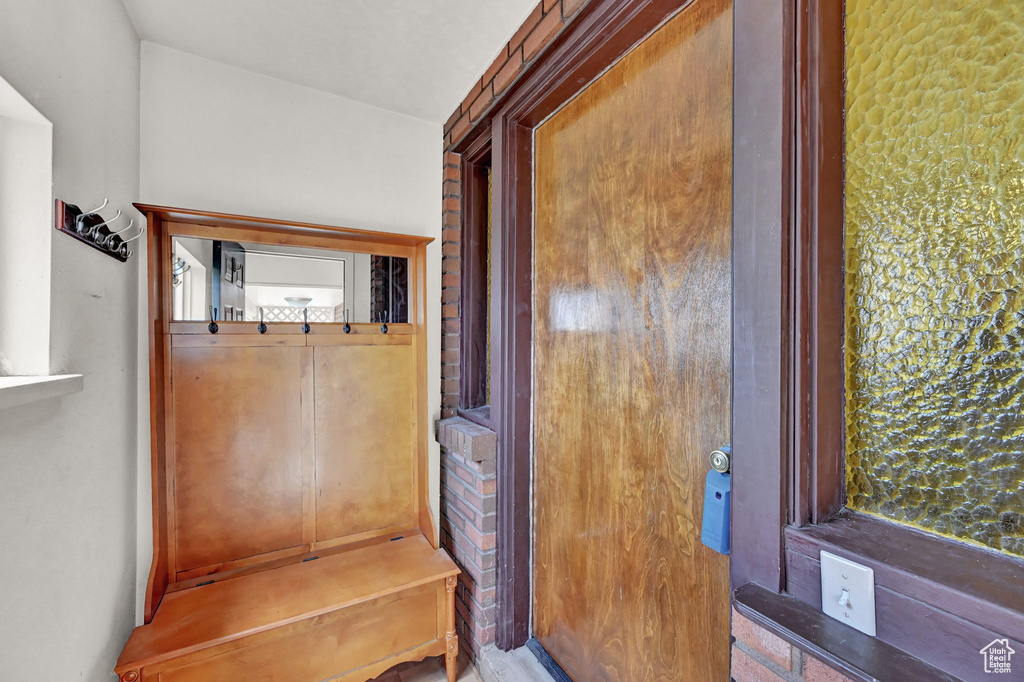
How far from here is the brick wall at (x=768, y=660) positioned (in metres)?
0.67

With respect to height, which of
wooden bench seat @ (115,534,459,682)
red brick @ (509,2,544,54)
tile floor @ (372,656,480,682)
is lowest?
tile floor @ (372,656,480,682)

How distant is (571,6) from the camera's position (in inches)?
48.4

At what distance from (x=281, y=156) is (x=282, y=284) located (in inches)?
23.7

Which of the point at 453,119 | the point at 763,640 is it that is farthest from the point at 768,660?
the point at 453,119

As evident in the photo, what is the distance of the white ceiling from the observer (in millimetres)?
1466

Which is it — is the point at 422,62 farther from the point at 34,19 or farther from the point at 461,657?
the point at 461,657

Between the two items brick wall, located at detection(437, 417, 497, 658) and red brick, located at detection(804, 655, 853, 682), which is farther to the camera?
brick wall, located at detection(437, 417, 497, 658)

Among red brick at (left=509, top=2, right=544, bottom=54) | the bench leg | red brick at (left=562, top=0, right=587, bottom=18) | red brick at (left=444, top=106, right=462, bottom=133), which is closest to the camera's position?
red brick at (left=562, top=0, right=587, bottom=18)

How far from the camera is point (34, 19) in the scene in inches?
37.7

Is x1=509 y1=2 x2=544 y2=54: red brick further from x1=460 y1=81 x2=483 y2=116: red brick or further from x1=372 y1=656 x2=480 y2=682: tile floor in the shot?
x1=372 y1=656 x2=480 y2=682: tile floor

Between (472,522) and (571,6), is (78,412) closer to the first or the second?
(472,522)

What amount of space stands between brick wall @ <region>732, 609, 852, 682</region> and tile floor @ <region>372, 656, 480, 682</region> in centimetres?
148

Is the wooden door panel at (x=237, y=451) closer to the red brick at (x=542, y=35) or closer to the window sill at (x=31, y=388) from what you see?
the window sill at (x=31, y=388)

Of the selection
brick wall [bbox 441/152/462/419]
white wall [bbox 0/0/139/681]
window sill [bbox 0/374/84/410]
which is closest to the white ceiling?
white wall [bbox 0/0/139/681]
